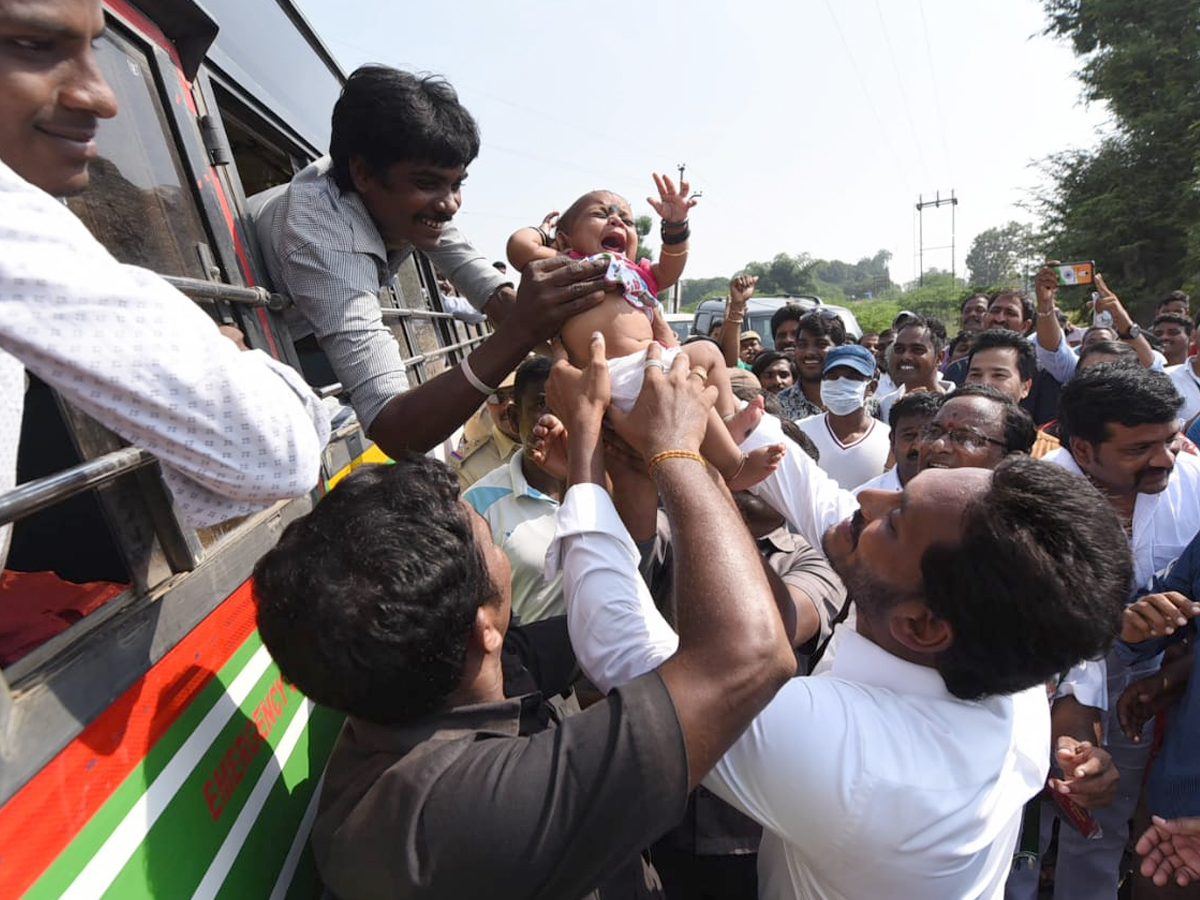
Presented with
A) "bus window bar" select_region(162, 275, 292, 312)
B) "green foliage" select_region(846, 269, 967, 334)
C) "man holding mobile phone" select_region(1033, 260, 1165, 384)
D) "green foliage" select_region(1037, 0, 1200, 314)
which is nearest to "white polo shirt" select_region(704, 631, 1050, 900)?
"bus window bar" select_region(162, 275, 292, 312)

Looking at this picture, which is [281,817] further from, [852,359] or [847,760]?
[852,359]

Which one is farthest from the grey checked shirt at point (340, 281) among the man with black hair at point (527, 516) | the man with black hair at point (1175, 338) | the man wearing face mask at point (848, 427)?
the man with black hair at point (1175, 338)

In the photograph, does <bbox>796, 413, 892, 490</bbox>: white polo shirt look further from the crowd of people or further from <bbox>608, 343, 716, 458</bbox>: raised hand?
<bbox>608, 343, 716, 458</bbox>: raised hand

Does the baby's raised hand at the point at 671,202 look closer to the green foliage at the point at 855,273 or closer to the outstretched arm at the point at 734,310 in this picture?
the outstretched arm at the point at 734,310

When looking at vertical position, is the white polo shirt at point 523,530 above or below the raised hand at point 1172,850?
above

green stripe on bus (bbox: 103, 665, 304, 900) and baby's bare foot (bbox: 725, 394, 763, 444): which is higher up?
baby's bare foot (bbox: 725, 394, 763, 444)

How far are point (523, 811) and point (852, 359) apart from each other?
3905 millimetres

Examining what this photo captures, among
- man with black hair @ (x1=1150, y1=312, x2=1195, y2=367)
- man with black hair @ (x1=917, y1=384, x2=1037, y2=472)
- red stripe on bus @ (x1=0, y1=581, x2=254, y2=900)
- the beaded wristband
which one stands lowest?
man with black hair @ (x1=1150, y1=312, x2=1195, y2=367)

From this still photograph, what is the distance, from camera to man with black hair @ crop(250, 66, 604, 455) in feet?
5.81

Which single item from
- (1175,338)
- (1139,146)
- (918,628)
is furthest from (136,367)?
(1139,146)

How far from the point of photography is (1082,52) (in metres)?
21.1

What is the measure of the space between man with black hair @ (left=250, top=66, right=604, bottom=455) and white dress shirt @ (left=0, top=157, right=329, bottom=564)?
0.78 meters

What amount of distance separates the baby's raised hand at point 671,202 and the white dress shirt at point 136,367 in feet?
5.91

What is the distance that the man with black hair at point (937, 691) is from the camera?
1249mm
